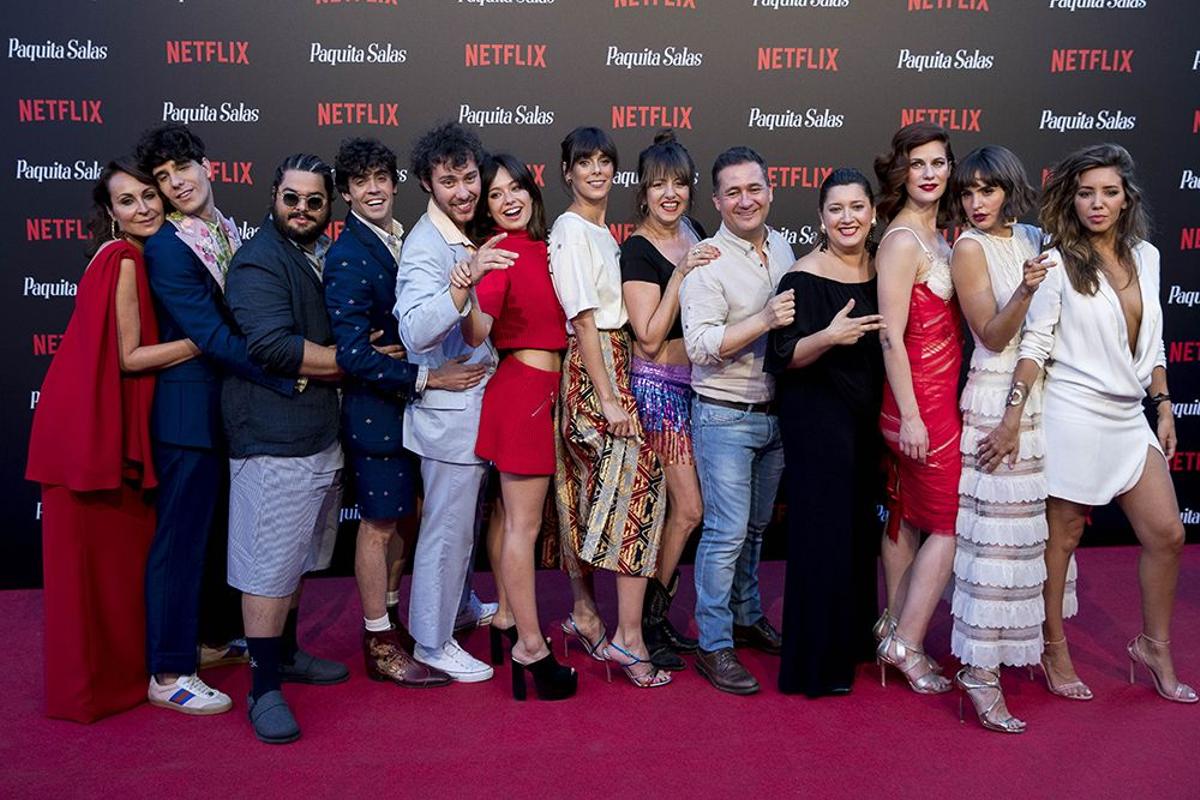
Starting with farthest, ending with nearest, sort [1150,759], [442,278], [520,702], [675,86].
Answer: [675,86], [520,702], [442,278], [1150,759]

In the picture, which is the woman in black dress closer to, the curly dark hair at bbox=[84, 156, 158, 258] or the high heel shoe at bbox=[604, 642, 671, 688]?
the high heel shoe at bbox=[604, 642, 671, 688]

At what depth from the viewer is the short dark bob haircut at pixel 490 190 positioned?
10.5ft

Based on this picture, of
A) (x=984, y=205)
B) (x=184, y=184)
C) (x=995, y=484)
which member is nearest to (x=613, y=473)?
(x=995, y=484)

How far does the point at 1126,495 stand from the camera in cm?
314

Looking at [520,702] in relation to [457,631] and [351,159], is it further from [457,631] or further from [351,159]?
[351,159]

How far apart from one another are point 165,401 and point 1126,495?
2848 millimetres

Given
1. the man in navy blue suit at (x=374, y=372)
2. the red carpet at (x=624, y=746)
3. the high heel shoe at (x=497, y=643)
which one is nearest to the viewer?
the red carpet at (x=624, y=746)

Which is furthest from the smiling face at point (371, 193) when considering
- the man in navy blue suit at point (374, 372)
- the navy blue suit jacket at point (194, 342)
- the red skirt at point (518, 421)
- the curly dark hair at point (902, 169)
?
the curly dark hair at point (902, 169)

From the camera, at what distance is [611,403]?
3.18m

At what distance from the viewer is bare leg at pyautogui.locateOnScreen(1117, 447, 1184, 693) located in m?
3.12

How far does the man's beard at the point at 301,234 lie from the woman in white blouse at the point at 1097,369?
2021 millimetres

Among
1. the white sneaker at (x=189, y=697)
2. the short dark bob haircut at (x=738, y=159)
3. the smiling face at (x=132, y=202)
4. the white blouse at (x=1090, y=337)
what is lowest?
the white sneaker at (x=189, y=697)

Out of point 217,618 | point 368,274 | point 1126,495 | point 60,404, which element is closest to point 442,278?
point 368,274

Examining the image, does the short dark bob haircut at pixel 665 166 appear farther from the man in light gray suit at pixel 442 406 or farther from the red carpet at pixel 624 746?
the red carpet at pixel 624 746
